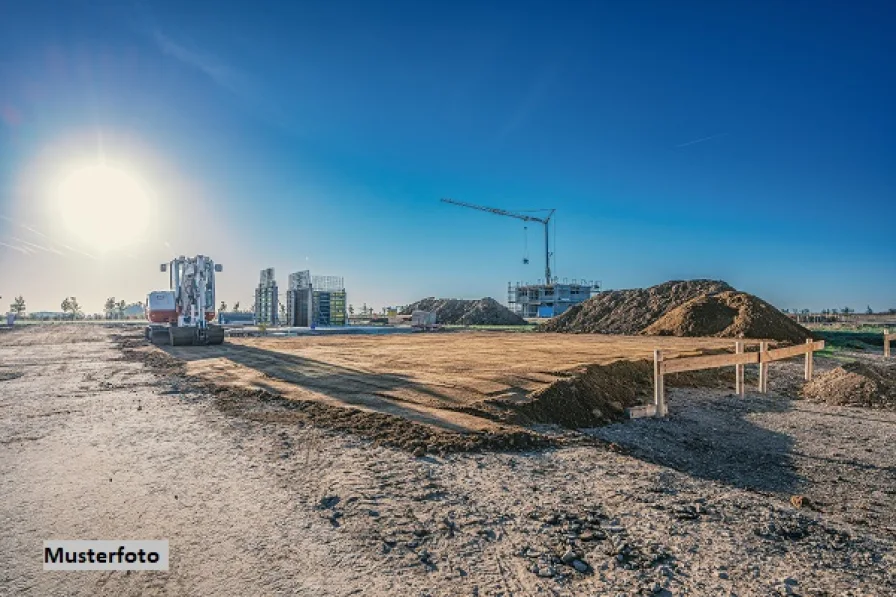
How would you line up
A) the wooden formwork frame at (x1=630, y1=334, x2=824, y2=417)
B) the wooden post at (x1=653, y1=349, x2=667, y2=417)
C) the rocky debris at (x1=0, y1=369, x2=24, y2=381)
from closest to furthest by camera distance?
the wooden post at (x1=653, y1=349, x2=667, y2=417) → the wooden formwork frame at (x1=630, y1=334, x2=824, y2=417) → the rocky debris at (x1=0, y1=369, x2=24, y2=381)

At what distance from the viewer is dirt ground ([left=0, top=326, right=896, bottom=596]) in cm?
387

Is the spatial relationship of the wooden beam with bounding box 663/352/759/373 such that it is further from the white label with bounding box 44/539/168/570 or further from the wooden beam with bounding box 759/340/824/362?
the white label with bounding box 44/539/168/570

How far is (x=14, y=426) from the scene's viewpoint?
8.84 m

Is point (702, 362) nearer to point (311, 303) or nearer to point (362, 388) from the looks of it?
point (362, 388)

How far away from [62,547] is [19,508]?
4.56 ft

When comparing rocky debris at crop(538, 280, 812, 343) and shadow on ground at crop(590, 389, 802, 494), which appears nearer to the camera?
shadow on ground at crop(590, 389, 802, 494)

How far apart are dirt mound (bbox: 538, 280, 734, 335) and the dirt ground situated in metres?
28.5

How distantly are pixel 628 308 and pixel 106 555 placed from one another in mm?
39985

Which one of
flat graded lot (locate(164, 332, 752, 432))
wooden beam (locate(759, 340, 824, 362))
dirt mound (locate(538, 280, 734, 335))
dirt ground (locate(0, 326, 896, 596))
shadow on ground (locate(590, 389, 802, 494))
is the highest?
dirt mound (locate(538, 280, 734, 335))

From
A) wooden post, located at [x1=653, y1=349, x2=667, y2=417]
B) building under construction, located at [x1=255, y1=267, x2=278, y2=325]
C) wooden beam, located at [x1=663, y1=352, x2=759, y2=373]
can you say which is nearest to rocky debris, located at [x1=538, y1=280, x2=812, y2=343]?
wooden beam, located at [x1=663, y1=352, x2=759, y2=373]

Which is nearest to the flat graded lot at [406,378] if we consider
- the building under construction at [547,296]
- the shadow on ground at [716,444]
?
the shadow on ground at [716,444]

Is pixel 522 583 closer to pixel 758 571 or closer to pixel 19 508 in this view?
pixel 758 571

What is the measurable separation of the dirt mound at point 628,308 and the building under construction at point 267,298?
28.4 meters

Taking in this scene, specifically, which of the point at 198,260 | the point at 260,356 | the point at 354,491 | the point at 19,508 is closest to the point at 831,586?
the point at 354,491
